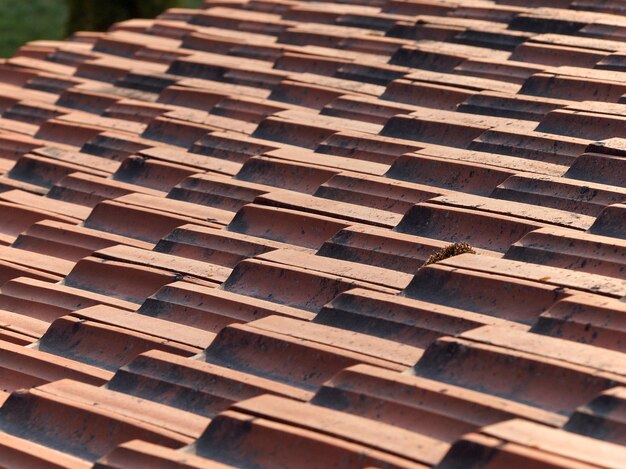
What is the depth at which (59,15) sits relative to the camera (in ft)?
48.8

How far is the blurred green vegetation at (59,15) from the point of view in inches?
418

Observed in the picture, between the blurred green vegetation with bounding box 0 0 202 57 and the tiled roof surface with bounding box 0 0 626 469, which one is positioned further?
the blurred green vegetation with bounding box 0 0 202 57

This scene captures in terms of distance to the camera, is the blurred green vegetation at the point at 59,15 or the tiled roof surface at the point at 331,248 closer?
the tiled roof surface at the point at 331,248

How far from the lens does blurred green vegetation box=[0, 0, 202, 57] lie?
10.6 metres

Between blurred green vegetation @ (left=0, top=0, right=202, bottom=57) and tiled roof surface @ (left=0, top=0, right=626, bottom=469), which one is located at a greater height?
tiled roof surface @ (left=0, top=0, right=626, bottom=469)

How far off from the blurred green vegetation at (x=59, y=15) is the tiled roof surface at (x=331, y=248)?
6406mm

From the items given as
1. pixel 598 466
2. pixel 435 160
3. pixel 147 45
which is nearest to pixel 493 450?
pixel 598 466

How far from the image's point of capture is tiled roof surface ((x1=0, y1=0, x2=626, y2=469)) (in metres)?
1.93

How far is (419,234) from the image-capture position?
260 centimetres

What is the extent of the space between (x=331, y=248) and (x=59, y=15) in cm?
1295

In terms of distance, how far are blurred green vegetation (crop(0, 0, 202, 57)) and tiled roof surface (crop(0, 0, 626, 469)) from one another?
6406 mm

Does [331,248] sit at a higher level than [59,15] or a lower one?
higher

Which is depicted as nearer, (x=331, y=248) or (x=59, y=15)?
(x=331, y=248)

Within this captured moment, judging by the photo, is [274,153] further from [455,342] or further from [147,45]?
[147,45]
